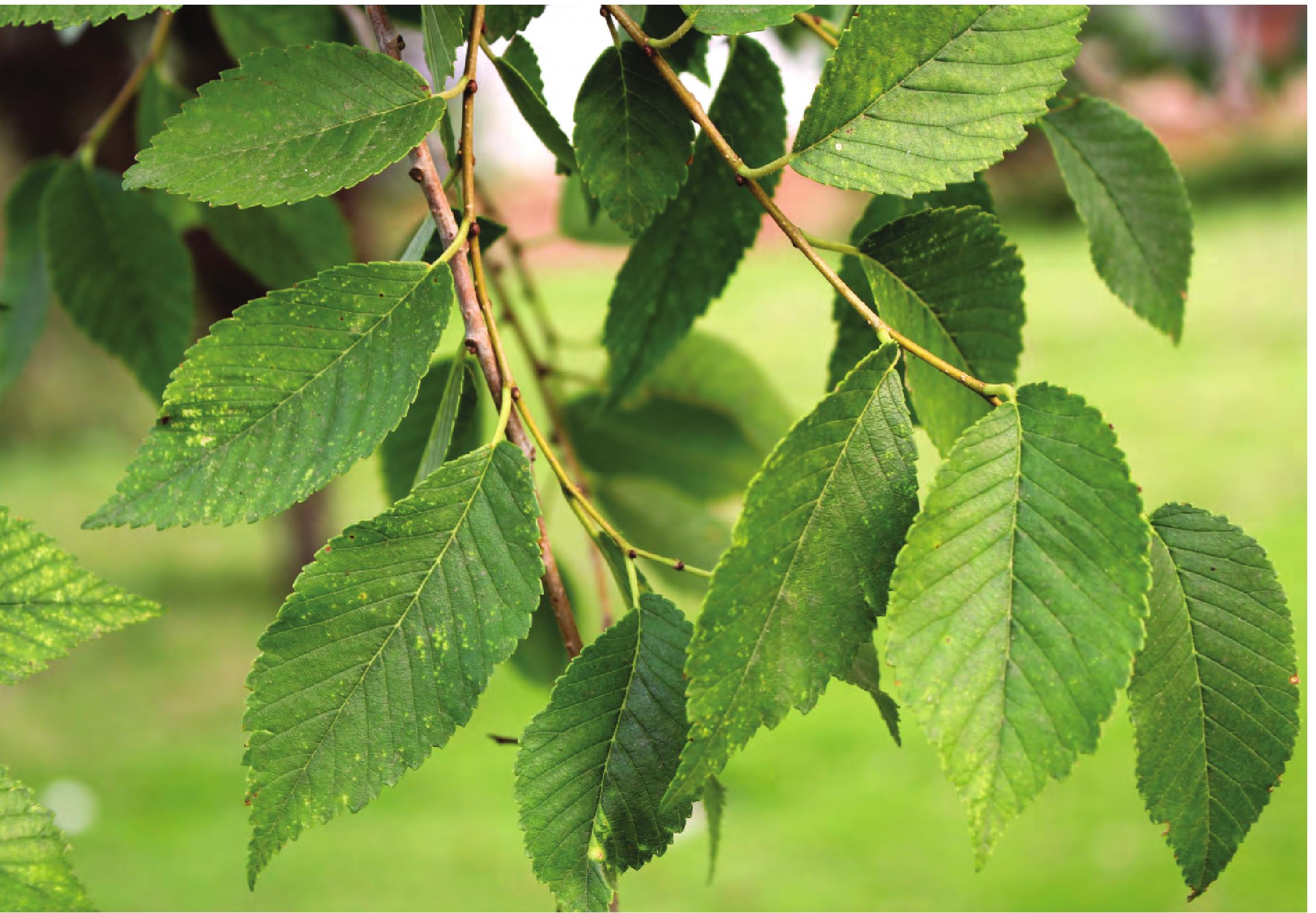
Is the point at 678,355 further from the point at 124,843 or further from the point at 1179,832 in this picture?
the point at 124,843

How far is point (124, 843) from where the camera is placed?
9.02ft

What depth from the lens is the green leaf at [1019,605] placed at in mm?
385

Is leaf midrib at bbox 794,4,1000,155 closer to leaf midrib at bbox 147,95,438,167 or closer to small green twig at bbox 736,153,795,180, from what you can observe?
small green twig at bbox 736,153,795,180

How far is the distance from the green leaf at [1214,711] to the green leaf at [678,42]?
1.21 ft

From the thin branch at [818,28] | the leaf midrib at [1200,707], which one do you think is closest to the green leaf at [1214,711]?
the leaf midrib at [1200,707]

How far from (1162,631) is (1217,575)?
0.03m

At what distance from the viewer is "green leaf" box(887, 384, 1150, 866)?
385 millimetres

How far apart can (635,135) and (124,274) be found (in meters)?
0.41

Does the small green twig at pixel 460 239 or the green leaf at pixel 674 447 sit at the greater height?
the small green twig at pixel 460 239

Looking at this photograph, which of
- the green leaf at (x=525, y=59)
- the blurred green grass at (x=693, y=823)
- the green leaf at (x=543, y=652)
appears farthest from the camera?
the blurred green grass at (x=693, y=823)

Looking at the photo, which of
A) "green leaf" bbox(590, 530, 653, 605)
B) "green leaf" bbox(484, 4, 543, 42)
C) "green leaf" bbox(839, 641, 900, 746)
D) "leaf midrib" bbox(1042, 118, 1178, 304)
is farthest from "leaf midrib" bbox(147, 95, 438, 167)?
"leaf midrib" bbox(1042, 118, 1178, 304)

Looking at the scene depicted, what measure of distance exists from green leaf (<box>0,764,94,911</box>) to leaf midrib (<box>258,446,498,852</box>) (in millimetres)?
72

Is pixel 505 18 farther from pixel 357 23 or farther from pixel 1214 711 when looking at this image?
pixel 1214 711

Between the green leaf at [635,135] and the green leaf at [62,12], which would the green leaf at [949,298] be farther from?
the green leaf at [62,12]
